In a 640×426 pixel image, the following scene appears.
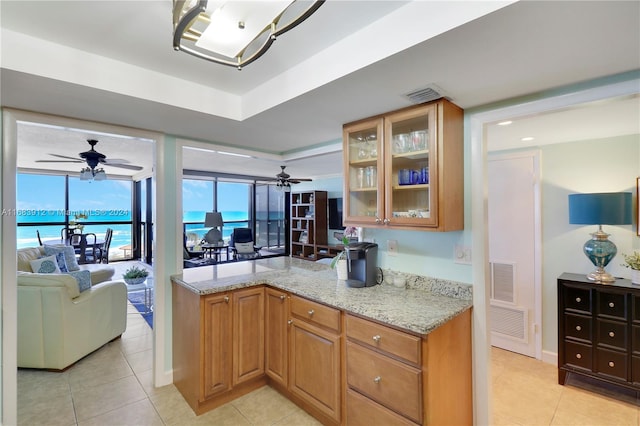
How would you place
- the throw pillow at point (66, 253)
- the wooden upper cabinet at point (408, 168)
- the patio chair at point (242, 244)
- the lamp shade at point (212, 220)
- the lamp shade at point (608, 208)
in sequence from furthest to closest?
the patio chair at point (242, 244), the lamp shade at point (212, 220), the throw pillow at point (66, 253), the lamp shade at point (608, 208), the wooden upper cabinet at point (408, 168)

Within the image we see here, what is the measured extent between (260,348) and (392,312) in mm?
1333

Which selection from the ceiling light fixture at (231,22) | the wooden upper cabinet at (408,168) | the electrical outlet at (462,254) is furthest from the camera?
the electrical outlet at (462,254)

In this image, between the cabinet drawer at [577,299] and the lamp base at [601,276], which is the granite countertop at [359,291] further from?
the lamp base at [601,276]

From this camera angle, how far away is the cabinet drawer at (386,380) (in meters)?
1.50

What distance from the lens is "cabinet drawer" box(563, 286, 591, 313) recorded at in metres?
2.46

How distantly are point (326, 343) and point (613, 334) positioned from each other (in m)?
2.34

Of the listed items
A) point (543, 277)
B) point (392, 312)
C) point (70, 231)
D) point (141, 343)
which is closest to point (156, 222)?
point (141, 343)

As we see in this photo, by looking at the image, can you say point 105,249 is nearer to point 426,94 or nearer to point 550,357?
point 426,94

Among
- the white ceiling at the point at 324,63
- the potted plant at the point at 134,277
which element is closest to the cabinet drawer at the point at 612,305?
the white ceiling at the point at 324,63

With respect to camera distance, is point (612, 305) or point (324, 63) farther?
point (612, 305)

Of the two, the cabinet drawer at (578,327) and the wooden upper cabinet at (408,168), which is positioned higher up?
the wooden upper cabinet at (408,168)

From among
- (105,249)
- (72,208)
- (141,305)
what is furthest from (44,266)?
(72,208)

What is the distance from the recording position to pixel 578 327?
2.50 m

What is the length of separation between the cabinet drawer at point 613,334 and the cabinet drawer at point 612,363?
6 centimetres
